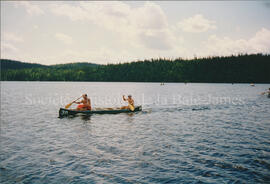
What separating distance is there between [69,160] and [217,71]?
16551 centimetres

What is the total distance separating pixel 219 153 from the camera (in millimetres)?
13773

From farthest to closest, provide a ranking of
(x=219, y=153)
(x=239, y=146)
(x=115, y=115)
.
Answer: (x=115, y=115), (x=239, y=146), (x=219, y=153)

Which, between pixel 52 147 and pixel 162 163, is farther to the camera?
pixel 52 147

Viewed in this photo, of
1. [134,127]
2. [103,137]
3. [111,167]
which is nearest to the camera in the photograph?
[111,167]

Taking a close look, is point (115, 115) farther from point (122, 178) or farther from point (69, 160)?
point (122, 178)

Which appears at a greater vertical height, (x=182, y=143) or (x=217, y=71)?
(x=217, y=71)

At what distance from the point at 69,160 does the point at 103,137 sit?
17.2ft

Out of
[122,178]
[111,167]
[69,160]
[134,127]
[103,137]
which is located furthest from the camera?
[134,127]

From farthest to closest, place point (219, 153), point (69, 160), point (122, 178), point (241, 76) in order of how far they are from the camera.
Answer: point (241, 76) → point (219, 153) → point (69, 160) → point (122, 178)

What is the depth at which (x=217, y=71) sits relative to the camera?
164000 mm

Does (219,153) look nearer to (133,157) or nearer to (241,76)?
(133,157)

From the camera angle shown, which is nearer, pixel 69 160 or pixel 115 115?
pixel 69 160

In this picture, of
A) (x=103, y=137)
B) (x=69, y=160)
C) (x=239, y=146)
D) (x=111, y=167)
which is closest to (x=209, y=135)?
(x=239, y=146)

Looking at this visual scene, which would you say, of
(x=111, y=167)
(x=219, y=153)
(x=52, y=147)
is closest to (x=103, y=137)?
(x=52, y=147)
